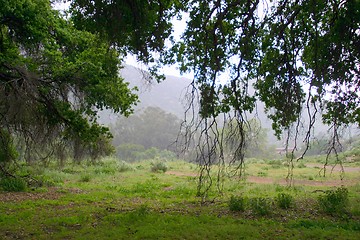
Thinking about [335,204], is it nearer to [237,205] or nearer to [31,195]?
[237,205]

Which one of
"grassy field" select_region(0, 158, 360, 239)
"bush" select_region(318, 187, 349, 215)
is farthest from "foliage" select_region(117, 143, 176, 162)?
"bush" select_region(318, 187, 349, 215)

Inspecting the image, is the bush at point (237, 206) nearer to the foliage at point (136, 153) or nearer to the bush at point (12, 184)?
the bush at point (12, 184)

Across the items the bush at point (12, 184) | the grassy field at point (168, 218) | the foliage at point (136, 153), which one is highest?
the foliage at point (136, 153)

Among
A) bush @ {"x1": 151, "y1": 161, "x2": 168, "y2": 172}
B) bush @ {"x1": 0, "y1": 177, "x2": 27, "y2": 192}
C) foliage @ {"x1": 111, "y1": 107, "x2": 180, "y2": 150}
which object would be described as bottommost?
bush @ {"x1": 0, "y1": 177, "x2": 27, "y2": 192}

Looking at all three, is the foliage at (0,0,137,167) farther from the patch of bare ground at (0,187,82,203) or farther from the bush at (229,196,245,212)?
the bush at (229,196,245,212)

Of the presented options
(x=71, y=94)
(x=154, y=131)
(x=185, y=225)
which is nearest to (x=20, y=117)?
(x=71, y=94)

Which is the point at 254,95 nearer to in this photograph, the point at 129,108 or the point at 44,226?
the point at 129,108

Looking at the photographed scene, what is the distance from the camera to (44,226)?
7.55 metres

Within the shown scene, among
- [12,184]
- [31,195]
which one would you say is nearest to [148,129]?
[12,184]

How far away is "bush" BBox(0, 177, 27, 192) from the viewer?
483 inches

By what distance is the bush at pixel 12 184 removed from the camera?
12258 millimetres

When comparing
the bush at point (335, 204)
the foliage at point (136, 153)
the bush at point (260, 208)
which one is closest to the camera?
the bush at point (260, 208)

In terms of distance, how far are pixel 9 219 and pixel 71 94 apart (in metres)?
3.93

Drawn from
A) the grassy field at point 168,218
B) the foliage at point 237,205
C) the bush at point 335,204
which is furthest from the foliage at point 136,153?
the bush at point 335,204
